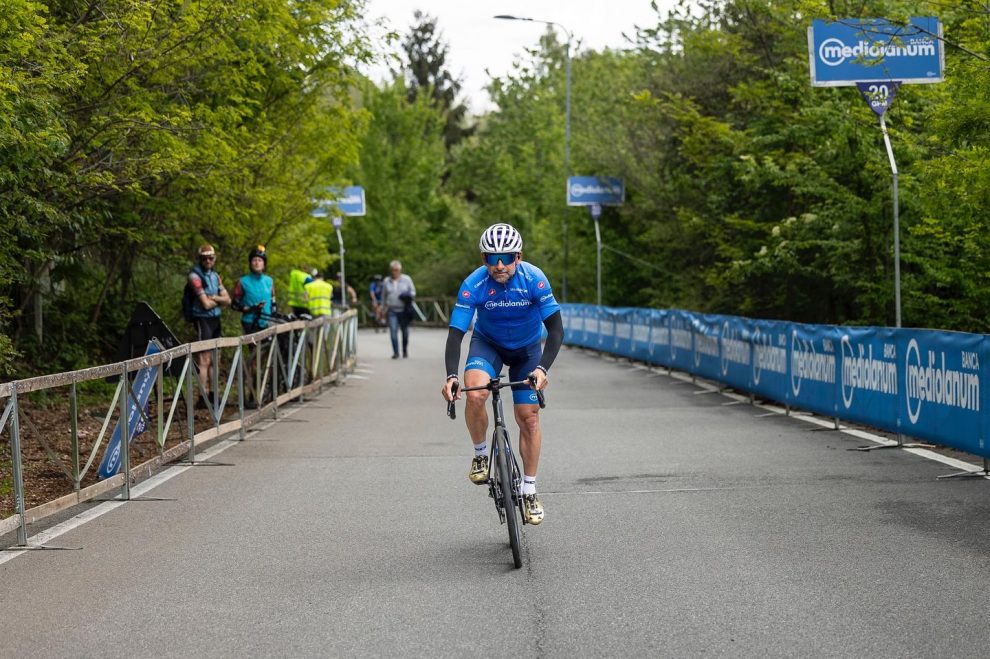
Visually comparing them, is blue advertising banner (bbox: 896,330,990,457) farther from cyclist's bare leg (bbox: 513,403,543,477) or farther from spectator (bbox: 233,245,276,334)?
spectator (bbox: 233,245,276,334)

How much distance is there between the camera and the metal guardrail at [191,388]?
8.27m

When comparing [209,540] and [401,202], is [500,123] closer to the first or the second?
[401,202]

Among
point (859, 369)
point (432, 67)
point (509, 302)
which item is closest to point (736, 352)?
point (859, 369)

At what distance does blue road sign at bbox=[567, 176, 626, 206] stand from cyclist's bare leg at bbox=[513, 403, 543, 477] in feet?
93.5

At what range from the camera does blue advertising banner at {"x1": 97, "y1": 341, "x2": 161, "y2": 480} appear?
10.0 meters

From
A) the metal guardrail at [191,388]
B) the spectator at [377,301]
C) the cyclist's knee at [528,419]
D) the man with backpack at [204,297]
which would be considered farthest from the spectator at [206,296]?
the spectator at [377,301]

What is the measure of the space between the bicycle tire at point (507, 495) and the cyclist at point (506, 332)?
0.28 m

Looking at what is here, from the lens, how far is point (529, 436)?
810 cm

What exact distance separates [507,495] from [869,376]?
683 cm

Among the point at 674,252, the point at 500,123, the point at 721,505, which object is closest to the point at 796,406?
the point at 721,505

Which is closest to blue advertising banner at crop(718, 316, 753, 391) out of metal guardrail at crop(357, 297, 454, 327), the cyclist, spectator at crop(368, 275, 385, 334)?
the cyclist

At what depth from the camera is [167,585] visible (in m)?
6.96

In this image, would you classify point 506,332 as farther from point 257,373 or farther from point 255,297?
point 255,297

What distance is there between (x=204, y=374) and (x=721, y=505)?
19.3 feet
